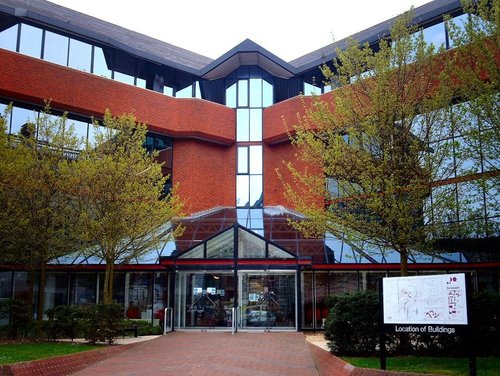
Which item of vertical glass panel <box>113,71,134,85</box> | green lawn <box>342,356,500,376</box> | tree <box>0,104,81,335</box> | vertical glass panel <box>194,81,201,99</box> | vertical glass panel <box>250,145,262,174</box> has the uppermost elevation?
vertical glass panel <box>194,81,201,99</box>

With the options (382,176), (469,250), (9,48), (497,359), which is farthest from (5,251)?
(469,250)

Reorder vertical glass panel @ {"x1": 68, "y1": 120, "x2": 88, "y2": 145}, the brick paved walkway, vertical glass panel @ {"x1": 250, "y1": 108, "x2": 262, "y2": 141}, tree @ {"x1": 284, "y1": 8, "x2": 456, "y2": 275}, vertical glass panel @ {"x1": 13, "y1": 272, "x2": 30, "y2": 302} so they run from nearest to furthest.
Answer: the brick paved walkway → tree @ {"x1": 284, "y1": 8, "x2": 456, "y2": 275} → vertical glass panel @ {"x1": 13, "y1": 272, "x2": 30, "y2": 302} → vertical glass panel @ {"x1": 68, "y1": 120, "x2": 88, "y2": 145} → vertical glass panel @ {"x1": 250, "y1": 108, "x2": 262, "y2": 141}

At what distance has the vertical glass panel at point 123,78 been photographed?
28844mm

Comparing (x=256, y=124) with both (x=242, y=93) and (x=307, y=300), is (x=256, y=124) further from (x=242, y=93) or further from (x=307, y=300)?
(x=307, y=300)

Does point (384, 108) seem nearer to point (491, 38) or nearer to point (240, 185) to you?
point (491, 38)

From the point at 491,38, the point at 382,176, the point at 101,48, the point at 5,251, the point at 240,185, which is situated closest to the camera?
the point at 491,38

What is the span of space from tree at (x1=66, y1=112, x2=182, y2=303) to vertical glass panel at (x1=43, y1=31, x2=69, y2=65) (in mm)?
8270

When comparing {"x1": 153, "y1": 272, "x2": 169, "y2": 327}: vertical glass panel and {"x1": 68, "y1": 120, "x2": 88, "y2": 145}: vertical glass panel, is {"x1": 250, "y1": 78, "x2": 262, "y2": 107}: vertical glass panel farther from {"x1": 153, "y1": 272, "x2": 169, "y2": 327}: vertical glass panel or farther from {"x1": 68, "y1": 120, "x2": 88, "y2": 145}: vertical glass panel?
{"x1": 153, "y1": 272, "x2": 169, "y2": 327}: vertical glass panel

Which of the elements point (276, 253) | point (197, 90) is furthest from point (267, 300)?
point (197, 90)

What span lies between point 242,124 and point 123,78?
269 inches

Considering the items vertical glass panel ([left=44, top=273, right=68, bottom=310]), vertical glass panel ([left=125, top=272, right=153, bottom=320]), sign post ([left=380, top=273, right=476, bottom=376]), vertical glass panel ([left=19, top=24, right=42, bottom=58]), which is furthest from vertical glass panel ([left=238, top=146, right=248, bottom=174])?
sign post ([left=380, top=273, right=476, bottom=376])

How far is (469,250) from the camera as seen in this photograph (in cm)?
2242

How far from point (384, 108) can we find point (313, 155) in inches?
93.8

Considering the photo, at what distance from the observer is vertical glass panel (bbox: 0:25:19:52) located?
2500 cm
